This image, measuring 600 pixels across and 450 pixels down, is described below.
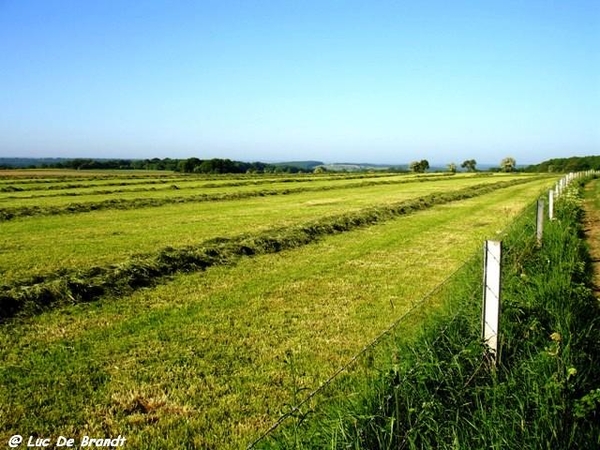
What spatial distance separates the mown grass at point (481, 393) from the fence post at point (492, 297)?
0.17m

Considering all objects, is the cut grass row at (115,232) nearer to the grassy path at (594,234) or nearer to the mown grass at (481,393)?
the mown grass at (481,393)

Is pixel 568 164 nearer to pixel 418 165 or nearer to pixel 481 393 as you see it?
pixel 418 165

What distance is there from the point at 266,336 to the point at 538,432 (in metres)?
3.87

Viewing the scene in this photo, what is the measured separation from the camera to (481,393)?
3975mm

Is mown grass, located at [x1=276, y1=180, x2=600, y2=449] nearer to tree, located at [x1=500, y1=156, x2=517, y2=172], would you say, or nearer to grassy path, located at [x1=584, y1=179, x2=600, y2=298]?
grassy path, located at [x1=584, y1=179, x2=600, y2=298]

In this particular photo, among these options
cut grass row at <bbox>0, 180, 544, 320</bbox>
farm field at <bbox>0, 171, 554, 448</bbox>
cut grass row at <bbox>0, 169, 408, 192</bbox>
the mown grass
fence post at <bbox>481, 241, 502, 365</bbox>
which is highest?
cut grass row at <bbox>0, 169, 408, 192</bbox>

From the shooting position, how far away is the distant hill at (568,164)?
123188 millimetres

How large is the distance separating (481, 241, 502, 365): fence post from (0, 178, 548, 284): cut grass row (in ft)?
28.5

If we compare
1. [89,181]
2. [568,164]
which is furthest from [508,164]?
[89,181]

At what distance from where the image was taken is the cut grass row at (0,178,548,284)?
12.1m

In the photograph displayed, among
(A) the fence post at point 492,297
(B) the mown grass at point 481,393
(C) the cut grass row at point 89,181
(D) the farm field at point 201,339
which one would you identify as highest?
(C) the cut grass row at point 89,181

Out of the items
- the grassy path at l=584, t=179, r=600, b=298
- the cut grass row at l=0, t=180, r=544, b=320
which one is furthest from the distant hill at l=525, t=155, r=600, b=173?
the cut grass row at l=0, t=180, r=544, b=320

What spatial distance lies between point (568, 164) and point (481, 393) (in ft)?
487

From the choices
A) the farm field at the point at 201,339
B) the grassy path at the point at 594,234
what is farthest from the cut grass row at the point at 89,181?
the grassy path at the point at 594,234
